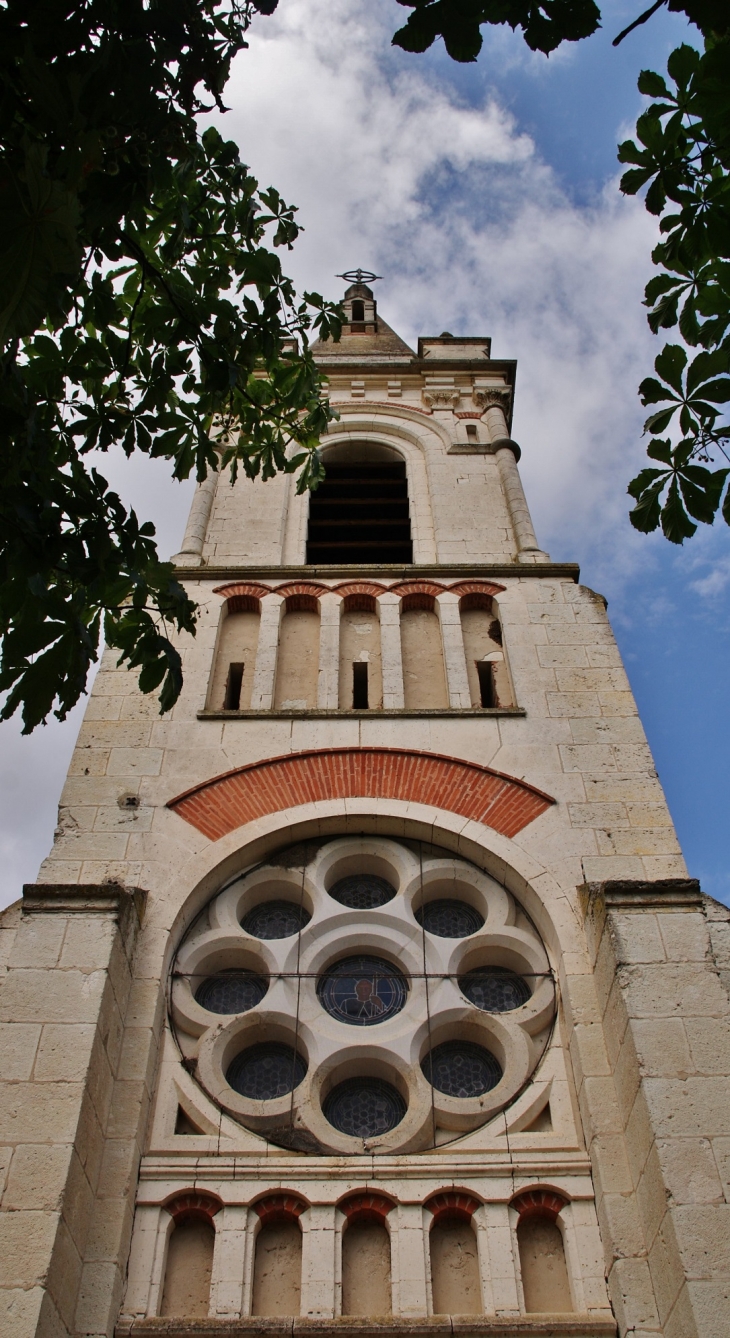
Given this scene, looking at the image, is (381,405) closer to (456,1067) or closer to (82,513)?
(456,1067)

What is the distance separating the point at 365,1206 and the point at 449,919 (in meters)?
2.38

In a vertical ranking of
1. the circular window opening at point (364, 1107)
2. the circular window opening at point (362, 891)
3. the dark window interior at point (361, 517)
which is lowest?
the circular window opening at point (364, 1107)

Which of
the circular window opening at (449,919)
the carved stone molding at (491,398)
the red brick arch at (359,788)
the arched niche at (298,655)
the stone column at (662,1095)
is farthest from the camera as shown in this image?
the carved stone molding at (491,398)

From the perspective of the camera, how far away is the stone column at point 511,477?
1264 cm

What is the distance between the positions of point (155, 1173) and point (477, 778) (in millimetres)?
3817

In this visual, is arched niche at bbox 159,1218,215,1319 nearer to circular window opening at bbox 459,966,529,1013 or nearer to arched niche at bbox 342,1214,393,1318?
arched niche at bbox 342,1214,393,1318

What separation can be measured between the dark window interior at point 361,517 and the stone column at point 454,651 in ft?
7.85

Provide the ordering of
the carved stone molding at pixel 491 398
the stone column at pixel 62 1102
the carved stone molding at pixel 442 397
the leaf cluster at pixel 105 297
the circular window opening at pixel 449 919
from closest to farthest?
1. the leaf cluster at pixel 105 297
2. the stone column at pixel 62 1102
3. the circular window opening at pixel 449 919
4. the carved stone molding at pixel 491 398
5. the carved stone molding at pixel 442 397

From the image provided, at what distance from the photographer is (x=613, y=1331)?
19.1 feet

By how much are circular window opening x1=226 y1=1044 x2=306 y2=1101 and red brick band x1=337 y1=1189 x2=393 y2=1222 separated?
3.00 ft

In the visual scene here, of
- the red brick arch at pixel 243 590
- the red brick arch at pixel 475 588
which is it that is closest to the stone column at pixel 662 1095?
the red brick arch at pixel 475 588

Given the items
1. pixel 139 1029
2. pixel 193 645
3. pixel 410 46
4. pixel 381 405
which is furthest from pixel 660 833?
pixel 381 405

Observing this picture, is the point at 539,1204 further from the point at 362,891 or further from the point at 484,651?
the point at 484,651

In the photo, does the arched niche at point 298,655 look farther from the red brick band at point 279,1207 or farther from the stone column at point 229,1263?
the stone column at point 229,1263
